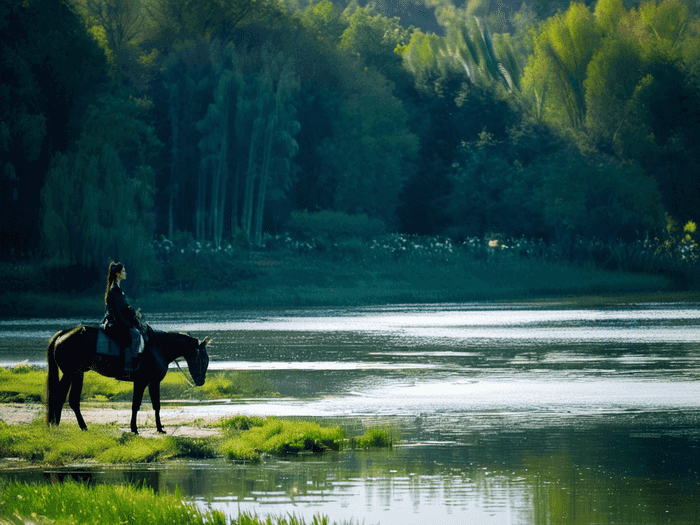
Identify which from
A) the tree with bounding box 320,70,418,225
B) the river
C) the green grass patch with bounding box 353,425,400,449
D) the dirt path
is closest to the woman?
the dirt path

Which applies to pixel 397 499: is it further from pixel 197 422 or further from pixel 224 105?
pixel 224 105

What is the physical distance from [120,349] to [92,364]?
0.47 meters

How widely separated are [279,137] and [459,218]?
1632 cm

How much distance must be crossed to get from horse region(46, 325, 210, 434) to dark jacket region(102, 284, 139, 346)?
23 centimetres

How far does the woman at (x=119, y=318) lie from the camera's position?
14.3 meters

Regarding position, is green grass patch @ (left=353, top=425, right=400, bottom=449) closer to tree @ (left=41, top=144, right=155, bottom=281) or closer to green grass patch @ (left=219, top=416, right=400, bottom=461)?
green grass patch @ (left=219, top=416, right=400, bottom=461)

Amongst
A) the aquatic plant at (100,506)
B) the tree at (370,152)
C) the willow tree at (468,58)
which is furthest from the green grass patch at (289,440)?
the willow tree at (468,58)

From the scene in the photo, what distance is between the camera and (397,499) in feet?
36.4

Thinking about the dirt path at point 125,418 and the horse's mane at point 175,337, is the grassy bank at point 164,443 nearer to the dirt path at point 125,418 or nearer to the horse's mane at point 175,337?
the dirt path at point 125,418

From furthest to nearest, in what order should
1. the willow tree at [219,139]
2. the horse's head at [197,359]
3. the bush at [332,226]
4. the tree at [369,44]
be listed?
the tree at [369,44] → the bush at [332,226] → the willow tree at [219,139] → the horse's head at [197,359]

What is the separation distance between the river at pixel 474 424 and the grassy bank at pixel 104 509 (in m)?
0.84

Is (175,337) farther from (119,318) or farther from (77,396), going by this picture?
(77,396)

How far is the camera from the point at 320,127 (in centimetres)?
7631

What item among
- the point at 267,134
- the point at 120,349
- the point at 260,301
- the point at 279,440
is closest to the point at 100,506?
the point at 279,440
